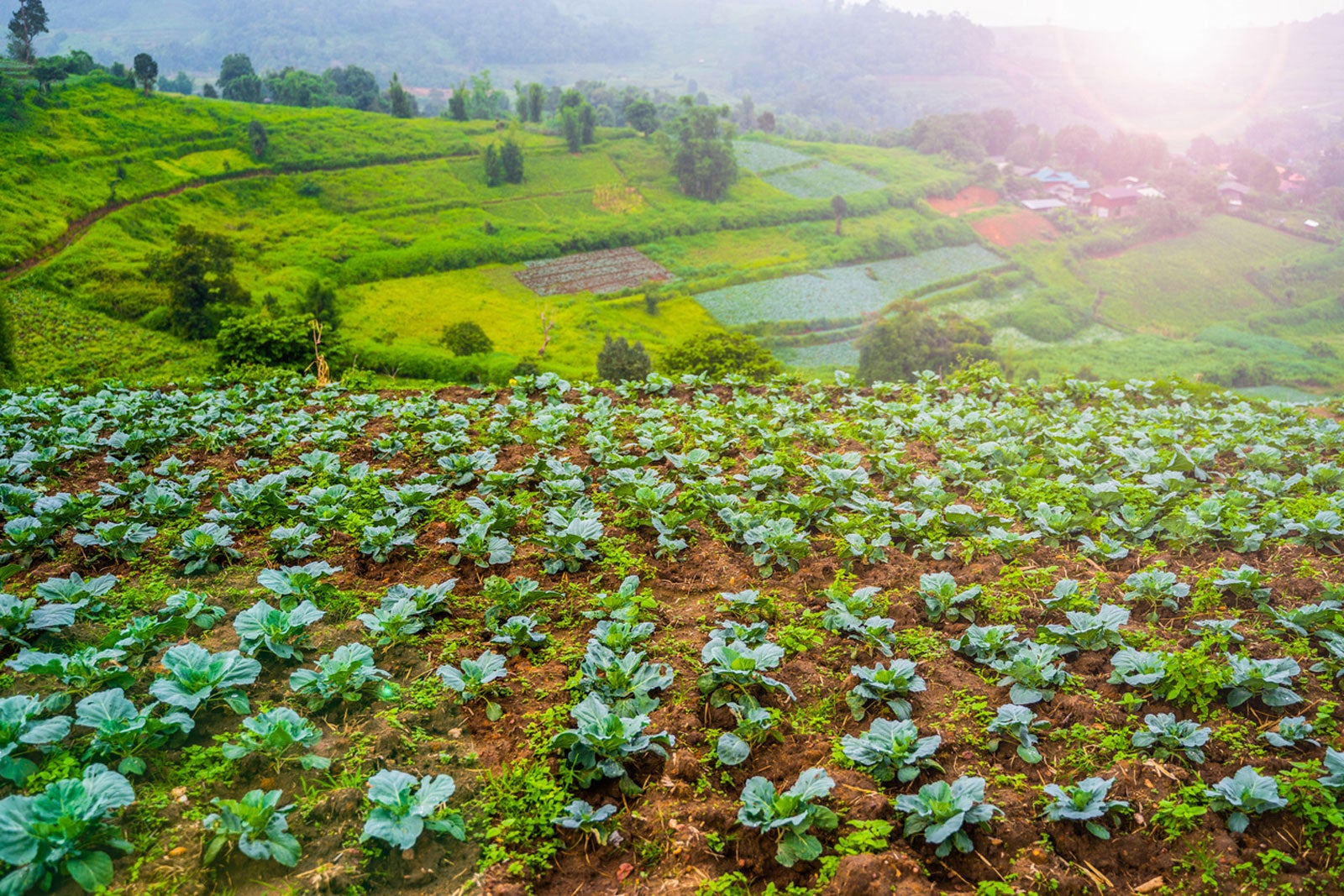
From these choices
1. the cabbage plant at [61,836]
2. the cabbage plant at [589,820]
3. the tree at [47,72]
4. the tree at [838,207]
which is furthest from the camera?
the tree at [838,207]

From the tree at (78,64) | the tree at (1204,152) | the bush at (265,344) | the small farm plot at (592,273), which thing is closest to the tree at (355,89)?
the tree at (78,64)

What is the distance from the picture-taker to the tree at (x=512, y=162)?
76.2m

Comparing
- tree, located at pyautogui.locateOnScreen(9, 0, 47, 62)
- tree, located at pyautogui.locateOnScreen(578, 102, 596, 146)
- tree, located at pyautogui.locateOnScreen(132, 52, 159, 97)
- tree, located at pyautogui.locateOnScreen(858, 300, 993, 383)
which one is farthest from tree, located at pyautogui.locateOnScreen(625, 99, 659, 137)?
tree, located at pyautogui.locateOnScreen(9, 0, 47, 62)

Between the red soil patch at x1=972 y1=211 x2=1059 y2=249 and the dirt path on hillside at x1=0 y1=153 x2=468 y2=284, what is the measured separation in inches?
2483

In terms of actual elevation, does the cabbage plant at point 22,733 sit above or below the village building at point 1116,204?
below

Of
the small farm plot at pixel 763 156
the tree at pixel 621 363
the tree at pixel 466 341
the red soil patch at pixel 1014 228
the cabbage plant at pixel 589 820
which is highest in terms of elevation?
the small farm plot at pixel 763 156

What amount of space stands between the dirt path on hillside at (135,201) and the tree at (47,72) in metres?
13.1

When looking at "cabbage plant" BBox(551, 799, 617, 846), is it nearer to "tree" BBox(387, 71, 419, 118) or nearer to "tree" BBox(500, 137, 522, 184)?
"tree" BBox(500, 137, 522, 184)

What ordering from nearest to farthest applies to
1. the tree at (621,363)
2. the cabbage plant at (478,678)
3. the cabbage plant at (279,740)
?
1. the cabbage plant at (279,740)
2. the cabbage plant at (478,678)
3. the tree at (621,363)

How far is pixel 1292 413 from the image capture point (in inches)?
477

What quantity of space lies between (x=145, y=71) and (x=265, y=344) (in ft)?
211

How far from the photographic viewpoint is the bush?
25.3m

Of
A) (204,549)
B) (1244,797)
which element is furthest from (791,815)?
(204,549)

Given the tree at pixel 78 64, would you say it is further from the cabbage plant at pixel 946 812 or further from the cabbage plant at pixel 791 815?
the cabbage plant at pixel 946 812
